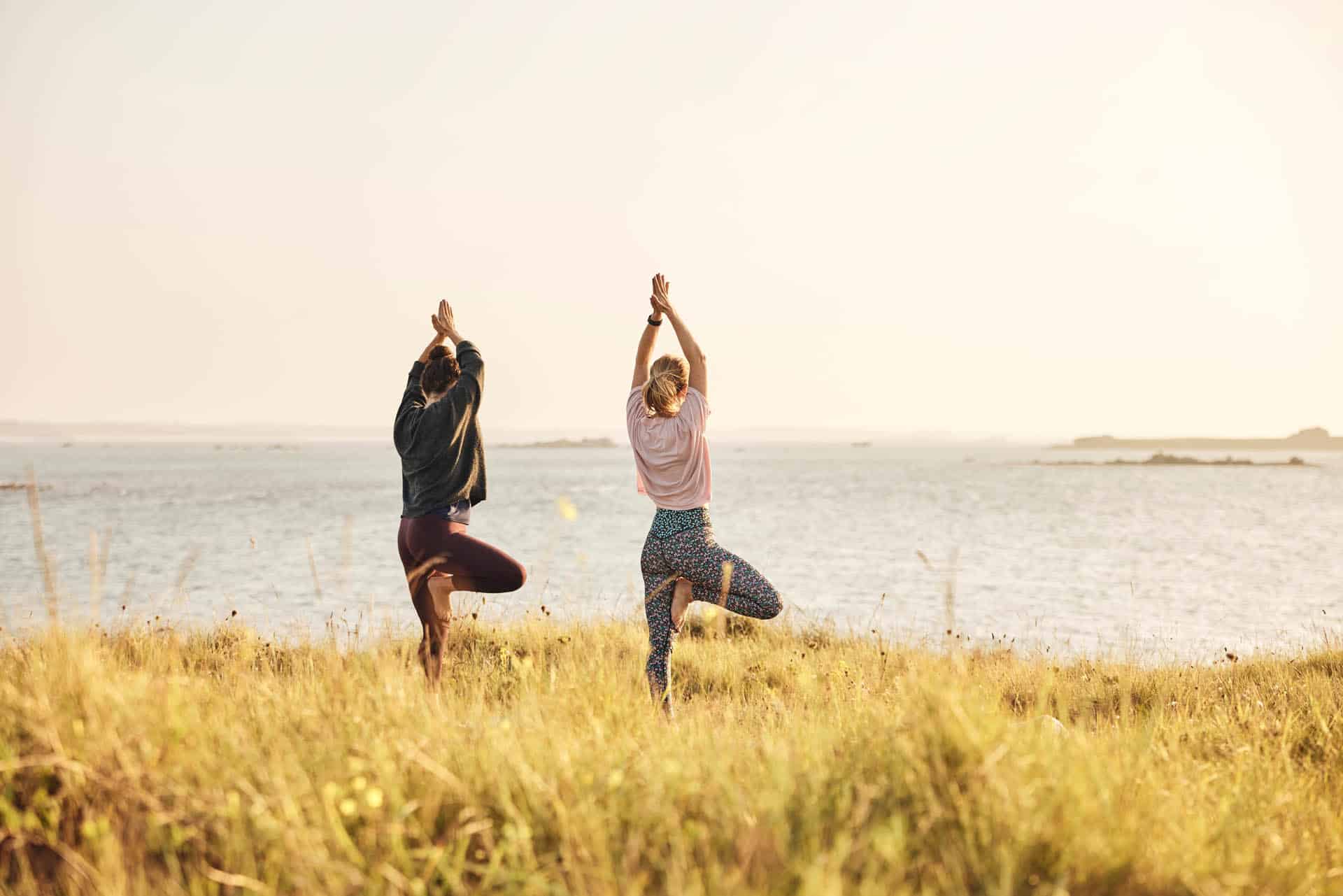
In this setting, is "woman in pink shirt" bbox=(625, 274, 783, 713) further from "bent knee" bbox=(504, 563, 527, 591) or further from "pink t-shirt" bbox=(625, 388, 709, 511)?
"bent knee" bbox=(504, 563, 527, 591)

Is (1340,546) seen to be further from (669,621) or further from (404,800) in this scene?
(404,800)

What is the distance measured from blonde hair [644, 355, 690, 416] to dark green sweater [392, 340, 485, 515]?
1262mm

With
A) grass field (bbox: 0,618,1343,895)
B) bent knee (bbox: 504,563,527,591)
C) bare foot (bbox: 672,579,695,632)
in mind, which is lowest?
grass field (bbox: 0,618,1343,895)

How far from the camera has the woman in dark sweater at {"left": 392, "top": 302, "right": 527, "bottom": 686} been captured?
6203 millimetres

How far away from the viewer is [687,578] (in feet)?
20.1

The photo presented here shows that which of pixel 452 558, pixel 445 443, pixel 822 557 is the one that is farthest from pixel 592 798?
pixel 822 557

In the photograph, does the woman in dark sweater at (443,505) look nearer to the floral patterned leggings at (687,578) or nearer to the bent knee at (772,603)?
the floral patterned leggings at (687,578)

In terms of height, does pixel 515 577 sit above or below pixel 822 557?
above

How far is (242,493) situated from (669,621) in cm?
6414

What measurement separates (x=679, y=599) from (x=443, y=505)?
1804mm

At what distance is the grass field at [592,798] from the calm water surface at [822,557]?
0.91 metres

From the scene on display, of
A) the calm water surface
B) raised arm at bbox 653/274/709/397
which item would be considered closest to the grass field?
the calm water surface

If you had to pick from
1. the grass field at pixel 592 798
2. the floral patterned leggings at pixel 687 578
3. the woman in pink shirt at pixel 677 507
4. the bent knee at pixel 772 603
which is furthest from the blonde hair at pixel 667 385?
the grass field at pixel 592 798

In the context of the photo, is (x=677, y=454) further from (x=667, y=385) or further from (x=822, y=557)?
(x=822, y=557)
